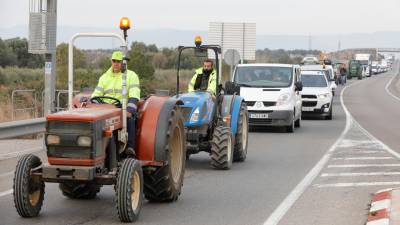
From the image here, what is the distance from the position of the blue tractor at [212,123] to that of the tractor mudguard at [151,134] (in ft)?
11.9

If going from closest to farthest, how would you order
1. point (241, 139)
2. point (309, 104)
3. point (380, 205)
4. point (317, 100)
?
point (380, 205) < point (241, 139) < point (317, 100) < point (309, 104)

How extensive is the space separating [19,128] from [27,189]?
582 cm

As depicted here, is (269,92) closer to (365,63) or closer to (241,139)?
(241,139)

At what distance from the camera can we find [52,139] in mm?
8414

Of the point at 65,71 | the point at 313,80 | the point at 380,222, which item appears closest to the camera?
the point at 380,222

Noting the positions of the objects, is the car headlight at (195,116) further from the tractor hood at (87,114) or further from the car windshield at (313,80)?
the car windshield at (313,80)

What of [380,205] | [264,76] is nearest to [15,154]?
[380,205]

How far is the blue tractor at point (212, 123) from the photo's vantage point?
13.6 metres

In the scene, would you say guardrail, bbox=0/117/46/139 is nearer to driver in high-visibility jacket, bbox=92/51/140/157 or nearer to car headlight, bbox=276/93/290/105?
driver in high-visibility jacket, bbox=92/51/140/157

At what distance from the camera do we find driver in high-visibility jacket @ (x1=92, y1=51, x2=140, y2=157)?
933 centimetres

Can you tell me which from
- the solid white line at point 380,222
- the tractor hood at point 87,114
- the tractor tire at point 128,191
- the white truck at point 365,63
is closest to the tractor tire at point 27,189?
the tractor hood at point 87,114

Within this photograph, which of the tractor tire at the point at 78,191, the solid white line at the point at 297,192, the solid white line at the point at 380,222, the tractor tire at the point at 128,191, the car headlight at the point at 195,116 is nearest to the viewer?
the tractor tire at the point at 128,191

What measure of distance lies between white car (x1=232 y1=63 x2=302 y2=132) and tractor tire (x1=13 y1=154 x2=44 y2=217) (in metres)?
14.1

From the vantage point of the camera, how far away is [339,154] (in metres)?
17.0
